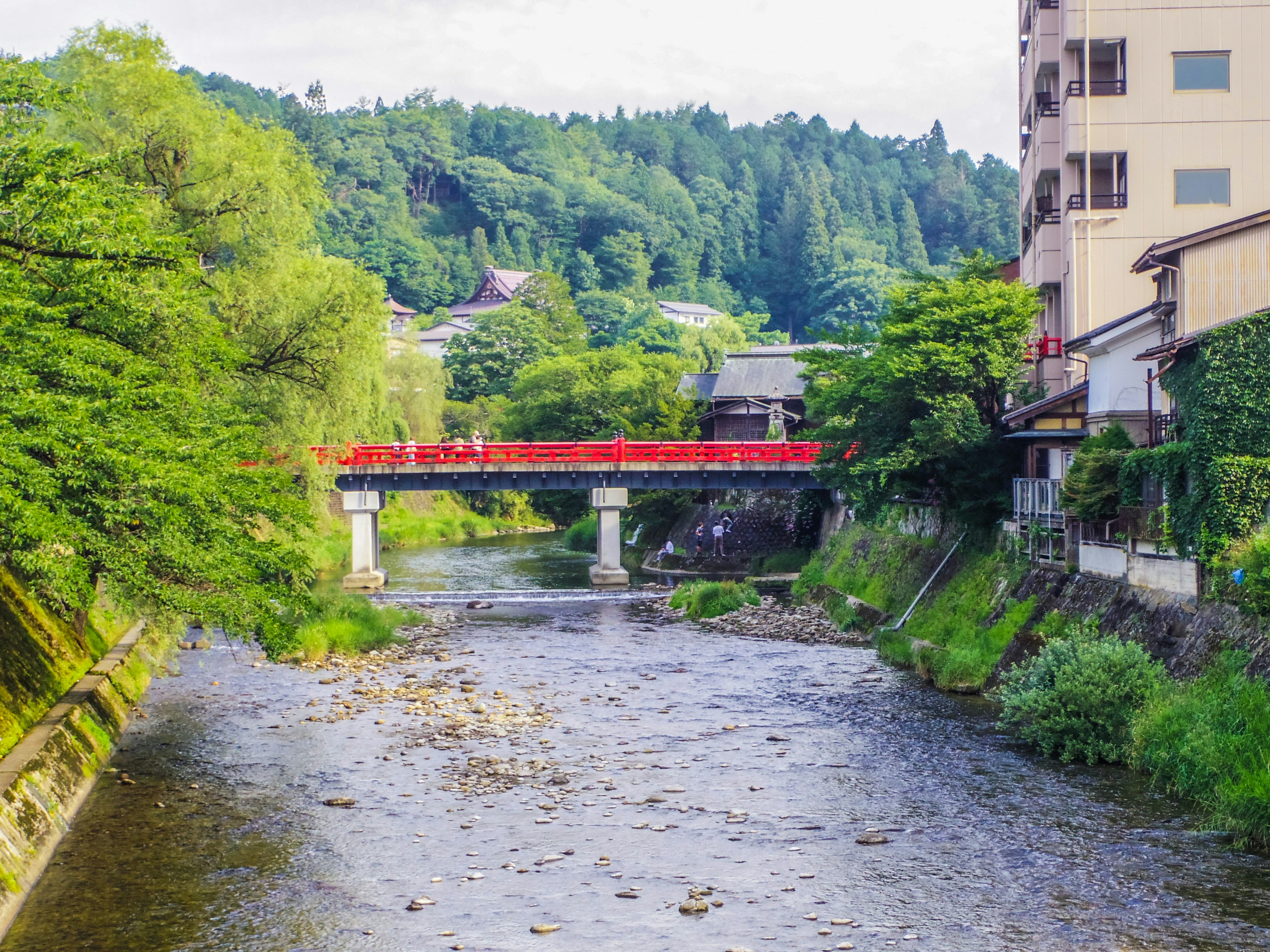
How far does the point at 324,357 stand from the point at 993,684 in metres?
19.4

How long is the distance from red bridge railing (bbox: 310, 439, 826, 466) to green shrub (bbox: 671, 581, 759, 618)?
29.5 feet

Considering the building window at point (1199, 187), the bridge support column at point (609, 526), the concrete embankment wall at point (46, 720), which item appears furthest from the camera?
the bridge support column at point (609, 526)

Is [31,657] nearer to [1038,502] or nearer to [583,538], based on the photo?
[1038,502]

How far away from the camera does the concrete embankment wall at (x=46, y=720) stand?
1423cm

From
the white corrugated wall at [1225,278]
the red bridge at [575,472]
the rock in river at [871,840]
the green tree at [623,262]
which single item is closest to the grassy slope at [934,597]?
the red bridge at [575,472]

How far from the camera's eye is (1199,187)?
3444cm

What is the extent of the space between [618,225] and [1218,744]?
534 feet

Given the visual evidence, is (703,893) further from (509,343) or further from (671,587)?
(509,343)

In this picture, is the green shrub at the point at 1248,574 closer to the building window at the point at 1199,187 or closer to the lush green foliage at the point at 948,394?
the lush green foliage at the point at 948,394

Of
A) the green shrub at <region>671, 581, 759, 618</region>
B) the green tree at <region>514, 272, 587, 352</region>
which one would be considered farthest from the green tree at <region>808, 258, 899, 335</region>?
the green shrub at <region>671, 581, 759, 618</region>

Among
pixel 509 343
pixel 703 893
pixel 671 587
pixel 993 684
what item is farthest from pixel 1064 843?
pixel 509 343

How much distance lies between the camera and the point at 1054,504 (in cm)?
2731

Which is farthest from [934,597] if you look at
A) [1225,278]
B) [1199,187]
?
[1199,187]

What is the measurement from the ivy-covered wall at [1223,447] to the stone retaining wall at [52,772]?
17496mm
